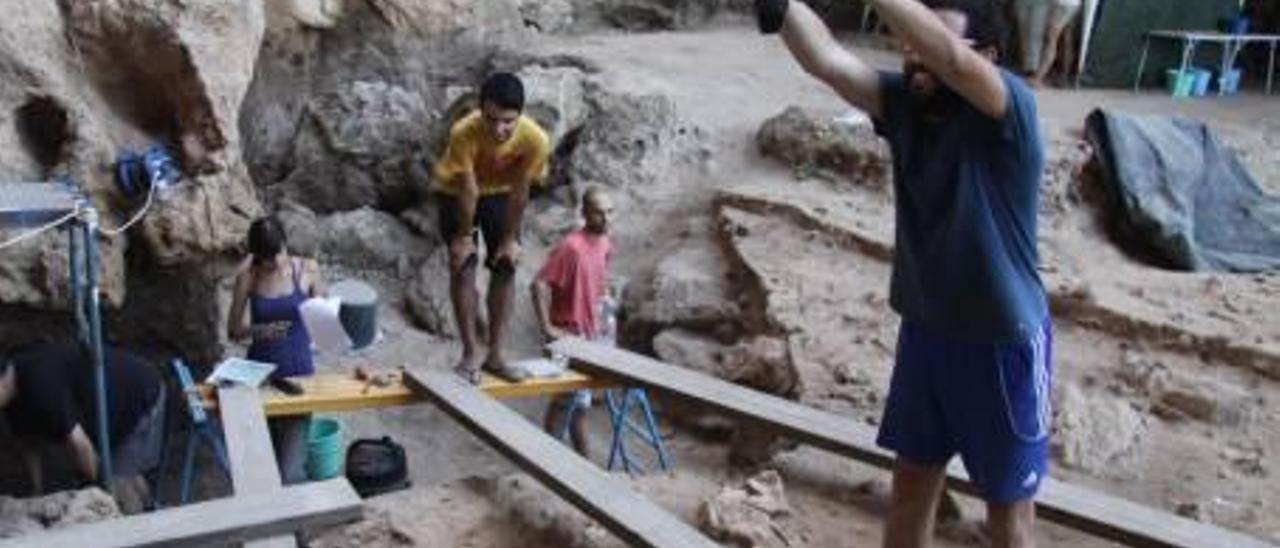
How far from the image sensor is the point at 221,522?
3.85 metres

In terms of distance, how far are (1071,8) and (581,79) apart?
4.04m

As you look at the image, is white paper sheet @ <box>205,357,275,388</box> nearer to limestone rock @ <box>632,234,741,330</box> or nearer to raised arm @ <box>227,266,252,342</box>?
raised arm @ <box>227,266,252,342</box>

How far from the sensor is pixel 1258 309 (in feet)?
20.5

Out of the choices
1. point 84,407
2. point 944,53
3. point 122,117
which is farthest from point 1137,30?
point 84,407

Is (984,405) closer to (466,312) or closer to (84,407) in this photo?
(466,312)

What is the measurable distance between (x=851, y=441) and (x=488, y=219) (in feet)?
6.29

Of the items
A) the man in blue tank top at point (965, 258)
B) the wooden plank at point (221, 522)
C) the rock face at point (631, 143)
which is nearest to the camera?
the man in blue tank top at point (965, 258)

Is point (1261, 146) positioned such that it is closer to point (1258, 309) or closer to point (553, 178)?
point (1258, 309)

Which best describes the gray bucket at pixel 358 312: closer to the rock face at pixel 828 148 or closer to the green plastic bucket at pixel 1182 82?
the rock face at pixel 828 148

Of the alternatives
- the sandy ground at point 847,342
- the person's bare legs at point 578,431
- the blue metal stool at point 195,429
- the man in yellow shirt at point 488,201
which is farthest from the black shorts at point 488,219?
the blue metal stool at point 195,429

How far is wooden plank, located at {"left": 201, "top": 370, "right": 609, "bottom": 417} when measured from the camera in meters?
5.08

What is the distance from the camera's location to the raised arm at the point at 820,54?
3234 mm

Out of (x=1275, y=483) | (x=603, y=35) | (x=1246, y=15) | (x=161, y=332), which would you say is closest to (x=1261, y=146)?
(x=1246, y=15)

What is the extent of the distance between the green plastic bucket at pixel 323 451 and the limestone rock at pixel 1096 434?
3153 millimetres
